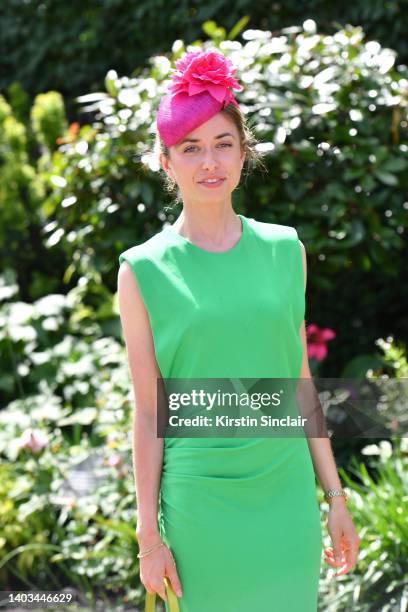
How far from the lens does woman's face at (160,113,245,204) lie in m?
1.95

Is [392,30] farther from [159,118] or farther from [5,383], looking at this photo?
[159,118]

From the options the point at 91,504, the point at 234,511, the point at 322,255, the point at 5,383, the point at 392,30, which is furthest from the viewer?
the point at 392,30

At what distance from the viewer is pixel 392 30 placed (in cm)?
489

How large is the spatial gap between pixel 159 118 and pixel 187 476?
73 cm

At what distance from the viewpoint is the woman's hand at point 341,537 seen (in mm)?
2053

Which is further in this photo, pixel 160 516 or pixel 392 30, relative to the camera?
pixel 392 30

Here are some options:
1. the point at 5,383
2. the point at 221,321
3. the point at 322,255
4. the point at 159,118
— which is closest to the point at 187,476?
the point at 221,321

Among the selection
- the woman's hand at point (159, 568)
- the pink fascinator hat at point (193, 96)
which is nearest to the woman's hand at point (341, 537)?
the woman's hand at point (159, 568)

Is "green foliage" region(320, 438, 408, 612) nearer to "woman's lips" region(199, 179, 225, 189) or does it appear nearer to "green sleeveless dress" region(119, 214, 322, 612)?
"green sleeveless dress" region(119, 214, 322, 612)

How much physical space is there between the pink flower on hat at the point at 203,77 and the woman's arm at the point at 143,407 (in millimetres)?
383

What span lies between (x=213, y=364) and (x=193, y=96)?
0.54 meters

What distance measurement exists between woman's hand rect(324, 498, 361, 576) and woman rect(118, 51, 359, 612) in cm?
9

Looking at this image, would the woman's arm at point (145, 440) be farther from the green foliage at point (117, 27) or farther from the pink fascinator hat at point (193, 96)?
the green foliage at point (117, 27)

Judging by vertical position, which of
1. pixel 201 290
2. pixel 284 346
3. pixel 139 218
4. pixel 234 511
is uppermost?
pixel 139 218
